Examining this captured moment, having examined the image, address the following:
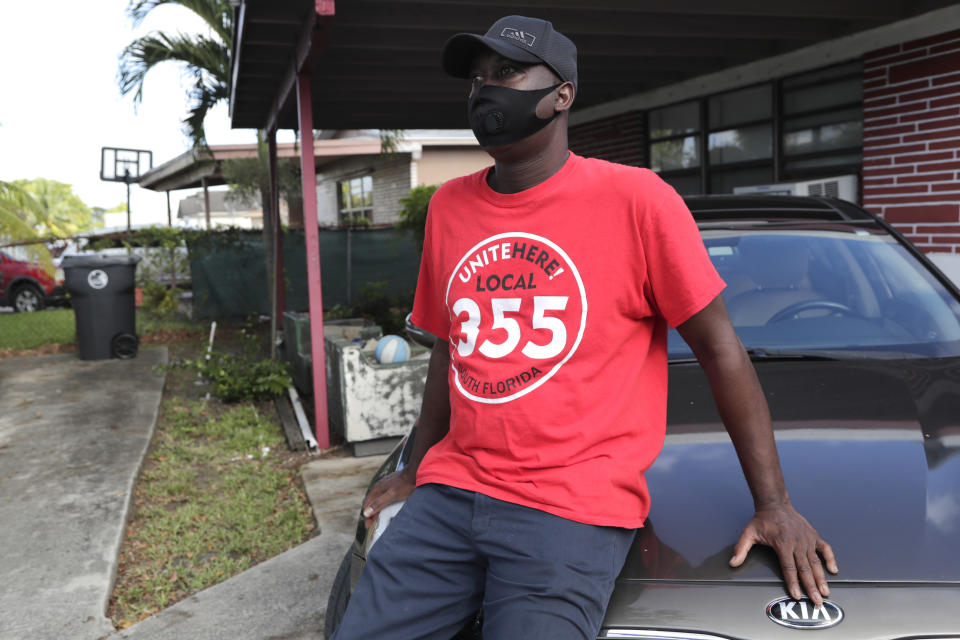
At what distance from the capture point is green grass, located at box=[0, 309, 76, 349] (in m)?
11.5

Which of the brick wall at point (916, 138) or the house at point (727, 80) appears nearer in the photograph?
the house at point (727, 80)

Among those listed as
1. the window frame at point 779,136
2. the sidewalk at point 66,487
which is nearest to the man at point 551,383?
the sidewalk at point 66,487

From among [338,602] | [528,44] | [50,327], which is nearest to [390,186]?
[50,327]

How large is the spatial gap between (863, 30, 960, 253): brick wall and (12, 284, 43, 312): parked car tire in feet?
52.2

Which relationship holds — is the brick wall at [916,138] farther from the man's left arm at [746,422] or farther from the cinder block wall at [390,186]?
the cinder block wall at [390,186]

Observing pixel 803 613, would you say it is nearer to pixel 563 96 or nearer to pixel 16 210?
pixel 563 96

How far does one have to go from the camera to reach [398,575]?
1.65 m

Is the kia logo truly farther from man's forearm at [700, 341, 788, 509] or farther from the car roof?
the car roof

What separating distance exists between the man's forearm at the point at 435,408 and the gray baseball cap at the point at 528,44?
0.73 m

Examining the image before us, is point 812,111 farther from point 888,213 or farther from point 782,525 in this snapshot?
point 782,525

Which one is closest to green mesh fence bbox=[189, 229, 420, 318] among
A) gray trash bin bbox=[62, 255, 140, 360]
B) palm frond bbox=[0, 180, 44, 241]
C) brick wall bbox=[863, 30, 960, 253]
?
palm frond bbox=[0, 180, 44, 241]

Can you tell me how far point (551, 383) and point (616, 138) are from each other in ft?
26.7

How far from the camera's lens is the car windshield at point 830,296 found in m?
2.86

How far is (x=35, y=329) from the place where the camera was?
12867 millimetres
